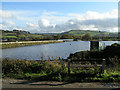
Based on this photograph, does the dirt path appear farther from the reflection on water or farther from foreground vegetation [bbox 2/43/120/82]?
the reflection on water

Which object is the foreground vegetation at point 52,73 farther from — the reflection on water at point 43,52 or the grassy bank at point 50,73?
the reflection on water at point 43,52

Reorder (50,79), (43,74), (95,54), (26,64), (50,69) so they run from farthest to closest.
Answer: (95,54), (26,64), (50,69), (43,74), (50,79)

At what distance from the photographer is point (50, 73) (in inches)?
332

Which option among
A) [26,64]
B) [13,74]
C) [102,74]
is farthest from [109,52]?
[13,74]

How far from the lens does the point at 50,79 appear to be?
790cm

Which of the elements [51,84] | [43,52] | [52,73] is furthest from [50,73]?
[43,52]

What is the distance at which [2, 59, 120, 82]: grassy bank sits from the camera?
7730mm

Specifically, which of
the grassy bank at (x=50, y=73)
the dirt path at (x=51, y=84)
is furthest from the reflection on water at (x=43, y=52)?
the dirt path at (x=51, y=84)

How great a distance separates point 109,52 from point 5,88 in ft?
42.9

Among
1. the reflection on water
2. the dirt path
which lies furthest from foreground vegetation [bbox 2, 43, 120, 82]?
the reflection on water

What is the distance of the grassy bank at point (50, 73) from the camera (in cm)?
773

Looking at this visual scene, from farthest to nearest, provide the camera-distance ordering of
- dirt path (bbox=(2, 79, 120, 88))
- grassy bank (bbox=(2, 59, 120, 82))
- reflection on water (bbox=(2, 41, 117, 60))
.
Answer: reflection on water (bbox=(2, 41, 117, 60))
grassy bank (bbox=(2, 59, 120, 82))
dirt path (bbox=(2, 79, 120, 88))

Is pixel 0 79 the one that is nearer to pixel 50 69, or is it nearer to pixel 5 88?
pixel 5 88

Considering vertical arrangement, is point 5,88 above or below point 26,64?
below
